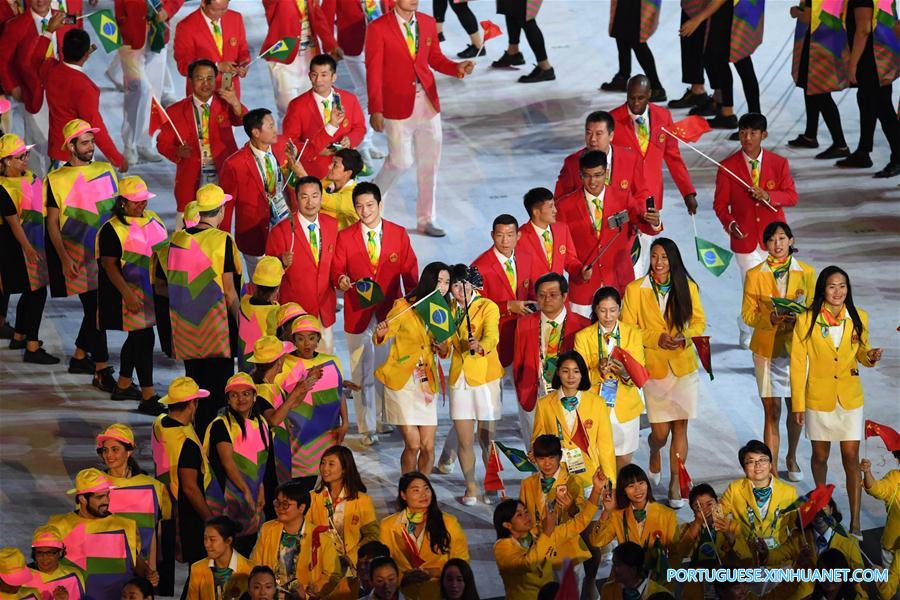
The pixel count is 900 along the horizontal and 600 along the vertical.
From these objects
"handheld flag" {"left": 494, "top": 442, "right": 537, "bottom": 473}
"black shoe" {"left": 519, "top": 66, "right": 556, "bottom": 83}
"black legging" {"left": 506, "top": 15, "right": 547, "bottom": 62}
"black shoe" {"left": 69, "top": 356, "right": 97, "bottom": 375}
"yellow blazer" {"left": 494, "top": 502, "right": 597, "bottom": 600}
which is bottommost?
"yellow blazer" {"left": 494, "top": 502, "right": 597, "bottom": 600}

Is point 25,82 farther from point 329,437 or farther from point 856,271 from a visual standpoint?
point 856,271

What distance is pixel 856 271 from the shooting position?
12.5 m

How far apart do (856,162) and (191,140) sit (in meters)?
5.50

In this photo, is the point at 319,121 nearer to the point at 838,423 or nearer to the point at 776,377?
the point at 776,377

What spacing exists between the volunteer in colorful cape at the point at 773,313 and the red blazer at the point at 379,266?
6.74 ft

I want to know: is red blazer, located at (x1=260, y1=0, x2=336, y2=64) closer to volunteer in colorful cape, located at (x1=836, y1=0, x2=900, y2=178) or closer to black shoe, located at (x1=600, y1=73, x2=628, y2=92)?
black shoe, located at (x1=600, y1=73, x2=628, y2=92)

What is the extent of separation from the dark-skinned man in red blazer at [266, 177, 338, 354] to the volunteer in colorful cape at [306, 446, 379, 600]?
1.66 meters

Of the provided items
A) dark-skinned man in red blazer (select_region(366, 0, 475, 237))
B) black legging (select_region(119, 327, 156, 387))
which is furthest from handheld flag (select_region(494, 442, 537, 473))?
dark-skinned man in red blazer (select_region(366, 0, 475, 237))

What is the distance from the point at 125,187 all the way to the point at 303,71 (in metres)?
3.52

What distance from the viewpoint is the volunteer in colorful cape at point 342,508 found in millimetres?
8797

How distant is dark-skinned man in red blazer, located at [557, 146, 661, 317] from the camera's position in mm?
10984

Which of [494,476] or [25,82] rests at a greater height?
[25,82]

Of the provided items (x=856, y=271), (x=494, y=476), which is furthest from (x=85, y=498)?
(x=856, y=271)

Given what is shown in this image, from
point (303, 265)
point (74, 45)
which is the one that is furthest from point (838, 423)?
point (74, 45)
